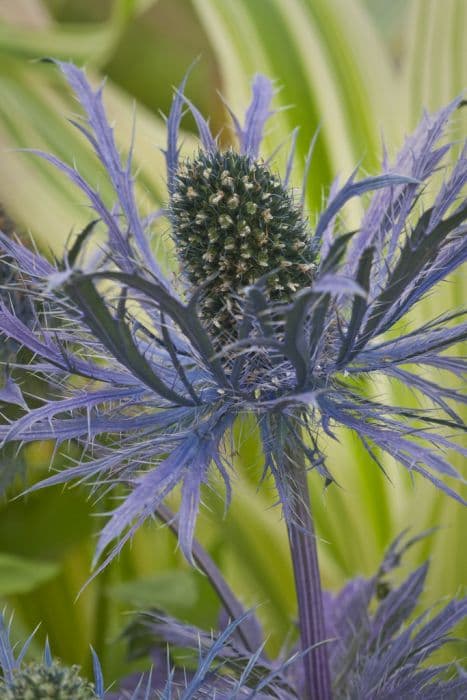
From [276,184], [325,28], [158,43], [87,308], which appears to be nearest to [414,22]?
[325,28]

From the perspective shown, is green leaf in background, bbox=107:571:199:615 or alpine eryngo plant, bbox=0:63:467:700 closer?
alpine eryngo plant, bbox=0:63:467:700

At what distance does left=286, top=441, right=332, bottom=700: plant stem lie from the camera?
0.38 metres

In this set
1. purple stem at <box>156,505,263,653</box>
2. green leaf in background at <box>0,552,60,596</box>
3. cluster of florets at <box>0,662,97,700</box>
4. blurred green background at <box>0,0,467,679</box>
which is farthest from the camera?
blurred green background at <box>0,0,467,679</box>

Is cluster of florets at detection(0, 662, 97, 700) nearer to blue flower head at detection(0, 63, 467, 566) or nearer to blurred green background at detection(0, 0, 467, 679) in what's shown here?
blue flower head at detection(0, 63, 467, 566)

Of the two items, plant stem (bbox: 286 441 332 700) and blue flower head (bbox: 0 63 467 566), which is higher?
blue flower head (bbox: 0 63 467 566)

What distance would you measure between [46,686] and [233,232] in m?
0.20

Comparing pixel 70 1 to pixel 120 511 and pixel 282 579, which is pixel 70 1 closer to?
pixel 282 579

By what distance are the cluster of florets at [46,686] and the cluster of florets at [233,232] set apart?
17 cm

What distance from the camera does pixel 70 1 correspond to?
153 cm

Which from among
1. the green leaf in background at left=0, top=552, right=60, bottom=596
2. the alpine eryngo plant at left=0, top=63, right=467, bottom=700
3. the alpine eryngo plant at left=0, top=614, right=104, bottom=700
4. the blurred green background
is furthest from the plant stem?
the blurred green background

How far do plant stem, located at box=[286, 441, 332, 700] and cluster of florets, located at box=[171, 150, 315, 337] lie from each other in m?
0.08

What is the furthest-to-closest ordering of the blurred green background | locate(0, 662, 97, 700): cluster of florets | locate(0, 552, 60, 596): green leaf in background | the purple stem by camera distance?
the blurred green background
locate(0, 552, 60, 596): green leaf in background
the purple stem
locate(0, 662, 97, 700): cluster of florets

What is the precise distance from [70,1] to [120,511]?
1451mm

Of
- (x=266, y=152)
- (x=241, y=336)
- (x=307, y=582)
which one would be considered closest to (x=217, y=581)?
(x=307, y=582)
